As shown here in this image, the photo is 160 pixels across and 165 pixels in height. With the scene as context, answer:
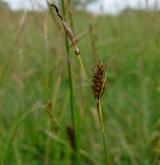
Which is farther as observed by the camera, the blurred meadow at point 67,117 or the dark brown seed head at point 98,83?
the blurred meadow at point 67,117

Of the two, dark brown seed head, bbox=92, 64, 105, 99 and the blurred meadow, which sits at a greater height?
dark brown seed head, bbox=92, 64, 105, 99

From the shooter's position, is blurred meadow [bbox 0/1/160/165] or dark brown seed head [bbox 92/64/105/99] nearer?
dark brown seed head [bbox 92/64/105/99]

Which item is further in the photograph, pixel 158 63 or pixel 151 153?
pixel 158 63

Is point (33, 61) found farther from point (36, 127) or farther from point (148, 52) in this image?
point (36, 127)

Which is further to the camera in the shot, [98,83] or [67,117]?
[67,117]

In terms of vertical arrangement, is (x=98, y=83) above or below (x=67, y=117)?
above

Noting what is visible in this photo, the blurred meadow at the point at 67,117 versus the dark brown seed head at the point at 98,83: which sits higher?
the dark brown seed head at the point at 98,83

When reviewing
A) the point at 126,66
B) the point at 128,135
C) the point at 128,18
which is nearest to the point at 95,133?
the point at 128,135

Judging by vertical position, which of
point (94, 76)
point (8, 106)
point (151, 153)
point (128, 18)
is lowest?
point (151, 153)

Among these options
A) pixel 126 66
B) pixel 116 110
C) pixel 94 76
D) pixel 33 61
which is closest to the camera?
pixel 94 76

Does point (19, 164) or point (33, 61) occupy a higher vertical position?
point (33, 61)

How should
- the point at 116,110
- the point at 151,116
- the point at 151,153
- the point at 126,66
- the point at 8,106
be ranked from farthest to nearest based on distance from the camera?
the point at 126,66 < the point at 8,106 < the point at 116,110 < the point at 151,116 < the point at 151,153
